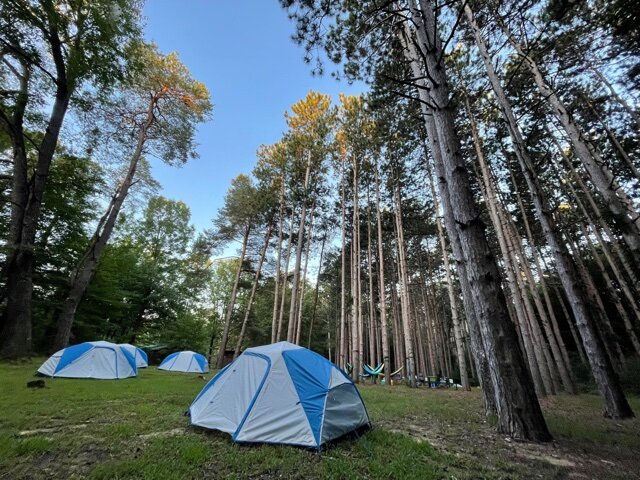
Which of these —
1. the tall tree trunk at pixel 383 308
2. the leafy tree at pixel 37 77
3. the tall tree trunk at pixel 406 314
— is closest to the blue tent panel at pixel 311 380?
the tall tree trunk at pixel 383 308

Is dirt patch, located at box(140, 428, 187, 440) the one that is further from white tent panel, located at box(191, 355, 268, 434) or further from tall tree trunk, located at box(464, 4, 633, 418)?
tall tree trunk, located at box(464, 4, 633, 418)

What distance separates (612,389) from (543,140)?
8.60m

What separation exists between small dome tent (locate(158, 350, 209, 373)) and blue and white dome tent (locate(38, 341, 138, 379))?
494 centimetres

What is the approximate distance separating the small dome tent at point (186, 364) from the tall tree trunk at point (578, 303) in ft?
52.0

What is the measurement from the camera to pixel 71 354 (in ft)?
27.5

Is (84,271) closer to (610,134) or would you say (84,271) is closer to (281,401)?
(281,401)

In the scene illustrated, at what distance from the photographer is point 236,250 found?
52.7 feet

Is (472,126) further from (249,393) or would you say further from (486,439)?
(249,393)

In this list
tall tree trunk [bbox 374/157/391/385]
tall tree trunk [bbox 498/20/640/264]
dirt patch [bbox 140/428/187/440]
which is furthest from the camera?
tall tree trunk [bbox 374/157/391/385]

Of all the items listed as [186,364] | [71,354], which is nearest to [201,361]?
[186,364]

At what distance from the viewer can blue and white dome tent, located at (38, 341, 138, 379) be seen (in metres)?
8.00

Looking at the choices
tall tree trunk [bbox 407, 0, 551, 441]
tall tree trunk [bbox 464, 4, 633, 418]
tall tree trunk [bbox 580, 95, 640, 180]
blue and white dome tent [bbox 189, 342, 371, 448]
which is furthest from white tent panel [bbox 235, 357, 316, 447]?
tall tree trunk [bbox 580, 95, 640, 180]

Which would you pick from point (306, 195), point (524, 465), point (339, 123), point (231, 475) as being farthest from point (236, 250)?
point (524, 465)

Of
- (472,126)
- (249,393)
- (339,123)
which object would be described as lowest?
(249,393)
